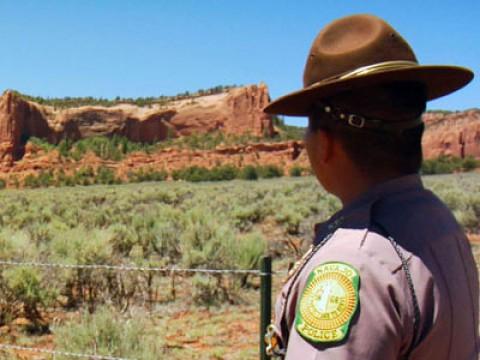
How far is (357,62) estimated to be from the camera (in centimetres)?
153

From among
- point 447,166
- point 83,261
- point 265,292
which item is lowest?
point 83,261

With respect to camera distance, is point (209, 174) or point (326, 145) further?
point (209, 174)

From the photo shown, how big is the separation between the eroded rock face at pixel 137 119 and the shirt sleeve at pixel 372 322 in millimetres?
74608

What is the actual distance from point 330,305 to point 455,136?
88492 millimetres

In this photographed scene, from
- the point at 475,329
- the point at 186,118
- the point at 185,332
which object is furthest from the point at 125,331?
the point at 186,118

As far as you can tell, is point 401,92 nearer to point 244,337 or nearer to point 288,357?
point 288,357

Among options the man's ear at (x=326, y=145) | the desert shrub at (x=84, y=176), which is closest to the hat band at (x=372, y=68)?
the man's ear at (x=326, y=145)

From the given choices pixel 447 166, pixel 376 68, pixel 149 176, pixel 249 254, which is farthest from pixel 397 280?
pixel 149 176

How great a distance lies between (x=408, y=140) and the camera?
154cm

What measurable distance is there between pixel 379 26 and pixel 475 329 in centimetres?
82

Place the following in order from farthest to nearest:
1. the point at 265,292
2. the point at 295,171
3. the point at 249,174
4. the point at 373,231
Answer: the point at 295,171, the point at 249,174, the point at 265,292, the point at 373,231

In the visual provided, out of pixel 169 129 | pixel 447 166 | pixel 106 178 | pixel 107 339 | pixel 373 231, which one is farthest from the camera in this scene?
pixel 169 129

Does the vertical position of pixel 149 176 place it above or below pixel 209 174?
below

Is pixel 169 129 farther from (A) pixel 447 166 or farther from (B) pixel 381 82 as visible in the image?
(B) pixel 381 82
